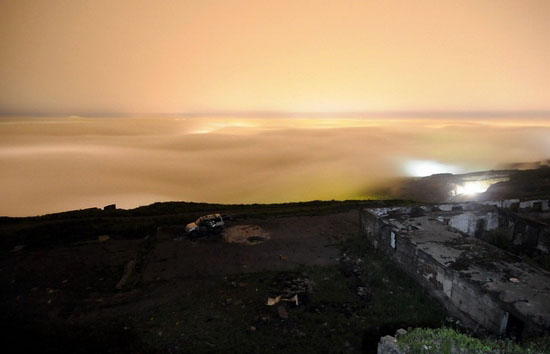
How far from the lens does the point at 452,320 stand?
11469mm

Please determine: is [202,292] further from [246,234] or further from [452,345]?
[452,345]

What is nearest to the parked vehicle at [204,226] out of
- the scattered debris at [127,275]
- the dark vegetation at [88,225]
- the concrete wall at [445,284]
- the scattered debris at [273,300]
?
the dark vegetation at [88,225]

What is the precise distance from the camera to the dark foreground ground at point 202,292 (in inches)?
442

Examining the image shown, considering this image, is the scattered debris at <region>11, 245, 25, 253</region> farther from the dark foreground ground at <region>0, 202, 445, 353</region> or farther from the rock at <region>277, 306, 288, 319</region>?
the rock at <region>277, 306, 288, 319</region>

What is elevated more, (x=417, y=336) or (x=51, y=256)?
(x=417, y=336)

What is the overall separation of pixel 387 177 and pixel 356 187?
919 centimetres

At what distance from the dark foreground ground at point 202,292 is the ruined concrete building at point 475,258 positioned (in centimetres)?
102

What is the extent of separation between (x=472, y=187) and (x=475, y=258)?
29.4 metres

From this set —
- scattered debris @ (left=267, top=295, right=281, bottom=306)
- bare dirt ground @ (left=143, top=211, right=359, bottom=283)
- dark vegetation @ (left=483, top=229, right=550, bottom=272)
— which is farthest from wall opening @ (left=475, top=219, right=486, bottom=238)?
scattered debris @ (left=267, top=295, right=281, bottom=306)

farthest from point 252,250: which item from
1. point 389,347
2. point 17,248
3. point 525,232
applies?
point 525,232

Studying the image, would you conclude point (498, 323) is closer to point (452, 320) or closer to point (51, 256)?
point (452, 320)

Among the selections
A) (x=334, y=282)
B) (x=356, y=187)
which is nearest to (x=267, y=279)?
(x=334, y=282)

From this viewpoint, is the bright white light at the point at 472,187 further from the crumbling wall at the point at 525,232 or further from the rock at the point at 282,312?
the rock at the point at 282,312

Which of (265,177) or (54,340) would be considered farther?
(265,177)
